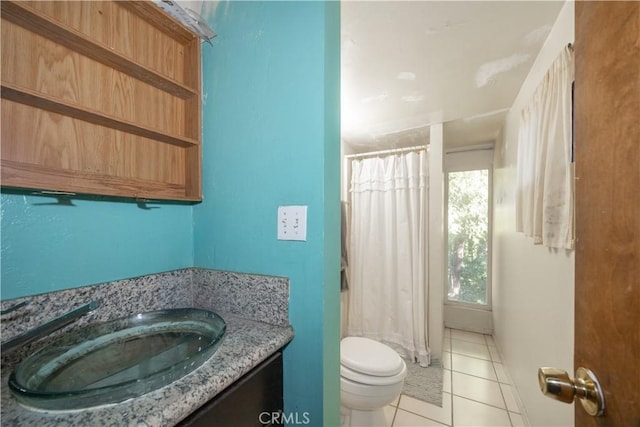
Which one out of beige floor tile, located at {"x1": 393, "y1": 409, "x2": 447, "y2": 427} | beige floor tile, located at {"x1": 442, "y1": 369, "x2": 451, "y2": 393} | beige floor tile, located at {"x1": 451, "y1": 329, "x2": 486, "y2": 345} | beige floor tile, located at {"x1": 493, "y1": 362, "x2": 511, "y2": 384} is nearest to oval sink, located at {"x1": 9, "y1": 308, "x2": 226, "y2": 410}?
beige floor tile, located at {"x1": 393, "y1": 409, "x2": 447, "y2": 427}

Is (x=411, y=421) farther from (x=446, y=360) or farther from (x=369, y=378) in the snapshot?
(x=446, y=360)

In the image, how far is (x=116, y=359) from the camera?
706 mm

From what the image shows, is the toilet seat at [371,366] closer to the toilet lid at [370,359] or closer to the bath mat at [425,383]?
the toilet lid at [370,359]

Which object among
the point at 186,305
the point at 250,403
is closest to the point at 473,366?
the point at 250,403

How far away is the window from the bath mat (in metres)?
1.11

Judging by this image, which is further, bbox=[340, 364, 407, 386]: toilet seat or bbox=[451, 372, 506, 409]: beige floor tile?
bbox=[451, 372, 506, 409]: beige floor tile

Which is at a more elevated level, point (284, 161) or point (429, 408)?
Result: point (284, 161)

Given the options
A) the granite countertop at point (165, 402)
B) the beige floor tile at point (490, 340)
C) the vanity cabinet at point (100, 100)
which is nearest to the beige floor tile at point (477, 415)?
the beige floor tile at point (490, 340)

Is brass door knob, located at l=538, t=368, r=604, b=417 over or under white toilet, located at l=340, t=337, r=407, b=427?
over

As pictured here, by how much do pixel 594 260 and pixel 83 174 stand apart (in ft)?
4.29

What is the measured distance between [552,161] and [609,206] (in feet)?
2.66

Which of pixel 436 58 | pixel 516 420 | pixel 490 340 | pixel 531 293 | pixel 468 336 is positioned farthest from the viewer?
pixel 468 336

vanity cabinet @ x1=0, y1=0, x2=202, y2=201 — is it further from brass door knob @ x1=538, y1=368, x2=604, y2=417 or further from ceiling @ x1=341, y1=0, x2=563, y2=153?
brass door knob @ x1=538, y1=368, x2=604, y2=417

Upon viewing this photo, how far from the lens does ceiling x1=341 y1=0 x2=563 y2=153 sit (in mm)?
1057
